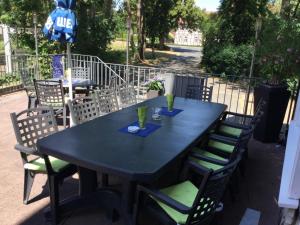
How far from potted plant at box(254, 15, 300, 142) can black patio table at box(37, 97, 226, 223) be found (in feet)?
6.73

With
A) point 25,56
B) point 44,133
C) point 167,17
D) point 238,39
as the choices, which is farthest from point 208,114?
point 167,17

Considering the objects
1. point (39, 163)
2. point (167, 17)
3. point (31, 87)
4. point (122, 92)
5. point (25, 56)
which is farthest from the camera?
point (167, 17)

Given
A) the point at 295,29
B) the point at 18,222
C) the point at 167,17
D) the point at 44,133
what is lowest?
the point at 18,222

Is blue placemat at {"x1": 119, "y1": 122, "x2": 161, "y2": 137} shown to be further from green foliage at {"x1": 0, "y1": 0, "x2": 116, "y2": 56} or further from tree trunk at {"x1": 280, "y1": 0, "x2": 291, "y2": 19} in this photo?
green foliage at {"x1": 0, "y1": 0, "x2": 116, "y2": 56}

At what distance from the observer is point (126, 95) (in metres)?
5.07

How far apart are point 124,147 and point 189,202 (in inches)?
28.1

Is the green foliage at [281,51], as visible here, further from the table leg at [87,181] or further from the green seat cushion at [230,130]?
the table leg at [87,181]

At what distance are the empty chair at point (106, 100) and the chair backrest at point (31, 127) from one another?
3.27 feet

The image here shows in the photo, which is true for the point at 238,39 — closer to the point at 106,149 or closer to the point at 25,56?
the point at 25,56

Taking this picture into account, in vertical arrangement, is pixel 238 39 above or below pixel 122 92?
above

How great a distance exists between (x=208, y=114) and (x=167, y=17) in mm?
21060

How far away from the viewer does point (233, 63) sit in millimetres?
12992

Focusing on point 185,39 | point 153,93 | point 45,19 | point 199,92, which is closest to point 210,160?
point 199,92

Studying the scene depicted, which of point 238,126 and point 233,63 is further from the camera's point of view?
point 233,63
